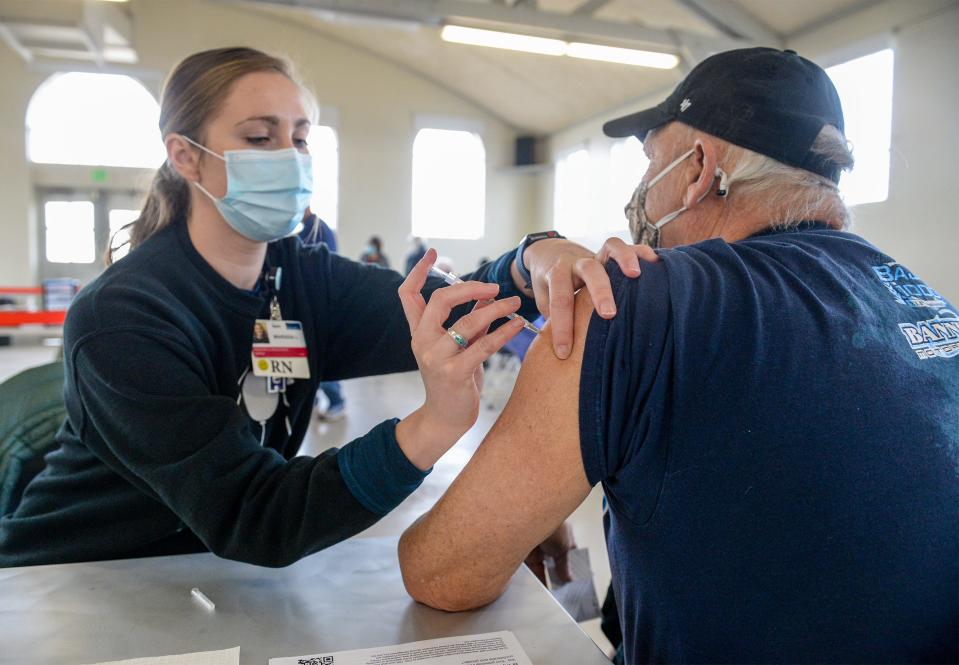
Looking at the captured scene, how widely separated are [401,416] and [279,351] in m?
3.55

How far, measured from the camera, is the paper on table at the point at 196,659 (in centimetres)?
66

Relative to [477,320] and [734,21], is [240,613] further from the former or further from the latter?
[734,21]

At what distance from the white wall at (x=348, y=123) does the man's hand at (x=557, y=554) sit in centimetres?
890

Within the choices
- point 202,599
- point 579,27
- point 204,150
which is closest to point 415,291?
point 202,599

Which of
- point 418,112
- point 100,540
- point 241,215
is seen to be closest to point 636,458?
point 100,540

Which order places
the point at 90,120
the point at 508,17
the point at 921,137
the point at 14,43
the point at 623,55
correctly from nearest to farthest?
the point at 921,137, the point at 508,17, the point at 623,55, the point at 14,43, the point at 90,120

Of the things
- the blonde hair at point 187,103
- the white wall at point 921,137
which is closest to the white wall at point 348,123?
the white wall at point 921,137

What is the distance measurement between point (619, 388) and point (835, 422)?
202 mm

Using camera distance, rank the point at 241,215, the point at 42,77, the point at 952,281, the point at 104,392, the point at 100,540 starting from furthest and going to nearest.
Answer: the point at 42,77 < the point at 952,281 < the point at 241,215 < the point at 100,540 < the point at 104,392

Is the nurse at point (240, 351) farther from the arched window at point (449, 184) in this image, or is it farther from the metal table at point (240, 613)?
the arched window at point (449, 184)

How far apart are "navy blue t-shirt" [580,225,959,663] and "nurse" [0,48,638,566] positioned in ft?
0.29

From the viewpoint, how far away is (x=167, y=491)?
32.0 inches

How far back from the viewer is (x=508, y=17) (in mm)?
6129

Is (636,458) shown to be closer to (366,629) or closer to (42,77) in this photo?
(366,629)
